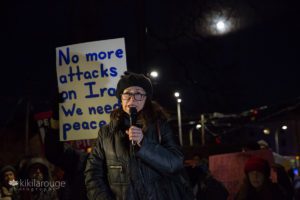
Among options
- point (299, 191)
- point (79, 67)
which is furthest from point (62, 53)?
point (299, 191)

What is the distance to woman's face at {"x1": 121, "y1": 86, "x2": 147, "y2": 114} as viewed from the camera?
3678 millimetres

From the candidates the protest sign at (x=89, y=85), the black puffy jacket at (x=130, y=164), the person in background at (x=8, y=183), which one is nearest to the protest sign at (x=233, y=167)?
the protest sign at (x=89, y=85)

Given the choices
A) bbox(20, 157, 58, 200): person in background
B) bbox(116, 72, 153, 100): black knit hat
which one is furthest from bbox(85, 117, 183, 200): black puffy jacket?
bbox(20, 157, 58, 200): person in background

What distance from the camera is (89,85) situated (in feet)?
17.8

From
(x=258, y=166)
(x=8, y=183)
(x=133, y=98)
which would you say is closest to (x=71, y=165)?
(x=133, y=98)

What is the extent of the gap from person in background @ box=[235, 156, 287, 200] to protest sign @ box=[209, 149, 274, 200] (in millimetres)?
623

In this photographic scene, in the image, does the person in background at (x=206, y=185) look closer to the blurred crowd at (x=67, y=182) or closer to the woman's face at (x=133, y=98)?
the blurred crowd at (x=67, y=182)

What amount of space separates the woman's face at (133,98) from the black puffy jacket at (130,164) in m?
0.20

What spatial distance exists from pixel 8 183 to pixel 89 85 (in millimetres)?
2745

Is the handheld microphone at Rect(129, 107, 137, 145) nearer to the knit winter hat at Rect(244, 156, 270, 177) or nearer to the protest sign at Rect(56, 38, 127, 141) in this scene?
the protest sign at Rect(56, 38, 127, 141)

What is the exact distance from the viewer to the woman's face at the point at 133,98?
3.68 m

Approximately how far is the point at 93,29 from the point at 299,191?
6.41 metres

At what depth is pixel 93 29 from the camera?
550 centimetres

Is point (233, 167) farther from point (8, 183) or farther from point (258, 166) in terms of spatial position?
point (8, 183)
